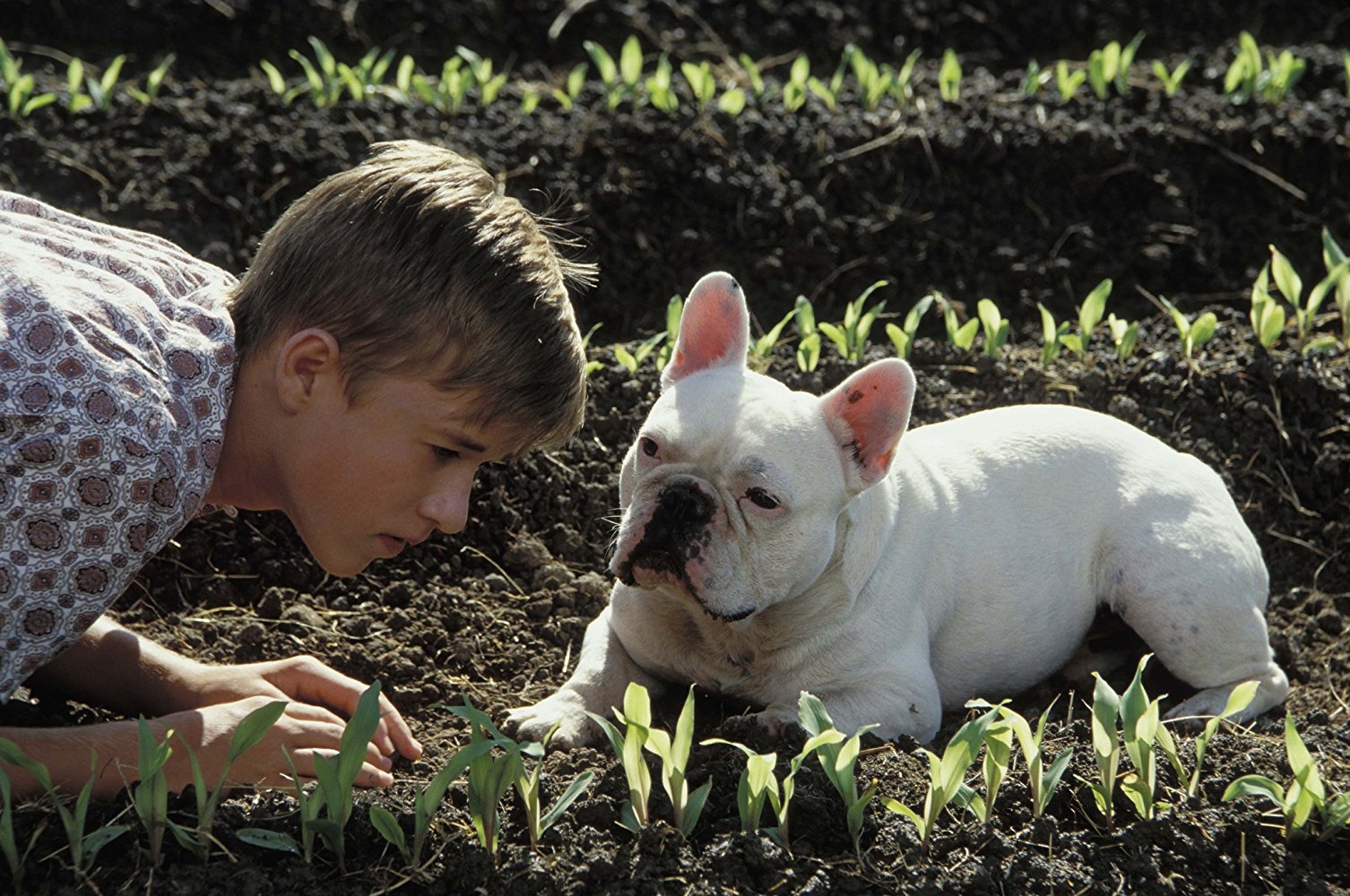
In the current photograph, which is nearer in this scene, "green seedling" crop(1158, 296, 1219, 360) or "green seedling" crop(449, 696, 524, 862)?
"green seedling" crop(449, 696, 524, 862)

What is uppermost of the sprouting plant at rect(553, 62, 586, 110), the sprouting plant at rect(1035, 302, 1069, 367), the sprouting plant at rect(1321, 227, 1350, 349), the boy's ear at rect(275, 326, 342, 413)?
the boy's ear at rect(275, 326, 342, 413)

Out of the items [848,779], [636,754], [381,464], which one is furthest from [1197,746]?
[381,464]

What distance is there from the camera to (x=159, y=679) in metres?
3.27

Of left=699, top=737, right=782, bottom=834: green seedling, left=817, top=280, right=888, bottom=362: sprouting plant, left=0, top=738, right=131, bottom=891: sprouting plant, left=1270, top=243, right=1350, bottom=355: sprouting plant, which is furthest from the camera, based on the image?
left=1270, top=243, right=1350, bottom=355: sprouting plant

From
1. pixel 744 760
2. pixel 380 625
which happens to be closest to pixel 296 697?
pixel 380 625

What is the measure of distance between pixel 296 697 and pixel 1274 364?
3.41 m

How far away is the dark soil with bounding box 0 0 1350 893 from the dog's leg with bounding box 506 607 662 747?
0.58ft

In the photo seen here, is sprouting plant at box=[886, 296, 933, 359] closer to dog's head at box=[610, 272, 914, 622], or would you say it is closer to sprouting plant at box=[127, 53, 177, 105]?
dog's head at box=[610, 272, 914, 622]

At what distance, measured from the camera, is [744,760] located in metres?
3.05

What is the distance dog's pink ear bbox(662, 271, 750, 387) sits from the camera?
3.46 m

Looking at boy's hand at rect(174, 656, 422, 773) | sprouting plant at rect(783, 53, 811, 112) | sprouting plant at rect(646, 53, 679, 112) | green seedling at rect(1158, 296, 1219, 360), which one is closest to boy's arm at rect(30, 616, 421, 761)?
boy's hand at rect(174, 656, 422, 773)

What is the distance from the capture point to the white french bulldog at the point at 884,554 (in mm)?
3258

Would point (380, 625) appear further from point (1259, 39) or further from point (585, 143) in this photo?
point (1259, 39)

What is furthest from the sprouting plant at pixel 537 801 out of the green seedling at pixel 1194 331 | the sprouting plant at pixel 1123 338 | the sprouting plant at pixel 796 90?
the sprouting plant at pixel 796 90
